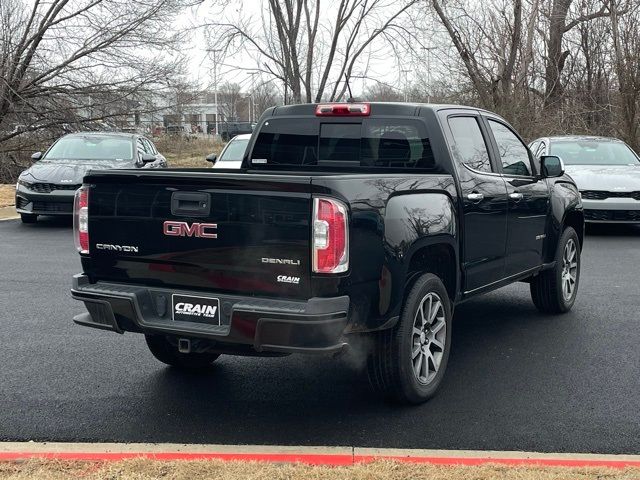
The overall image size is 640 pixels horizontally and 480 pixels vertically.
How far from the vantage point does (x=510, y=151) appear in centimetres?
647

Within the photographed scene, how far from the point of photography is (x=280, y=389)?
5.12 m

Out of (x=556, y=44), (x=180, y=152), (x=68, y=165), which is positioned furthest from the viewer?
(x=180, y=152)

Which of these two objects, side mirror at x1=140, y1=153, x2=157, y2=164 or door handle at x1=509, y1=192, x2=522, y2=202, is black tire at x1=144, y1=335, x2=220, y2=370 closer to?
door handle at x1=509, y1=192, x2=522, y2=202

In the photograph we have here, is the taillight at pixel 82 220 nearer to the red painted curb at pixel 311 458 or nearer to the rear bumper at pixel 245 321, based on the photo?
the rear bumper at pixel 245 321

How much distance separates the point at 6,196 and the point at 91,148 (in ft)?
15.1

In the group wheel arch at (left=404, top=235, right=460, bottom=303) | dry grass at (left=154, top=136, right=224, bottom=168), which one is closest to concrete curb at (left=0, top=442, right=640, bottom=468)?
wheel arch at (left=404, top=235, right=460, bottom=303)

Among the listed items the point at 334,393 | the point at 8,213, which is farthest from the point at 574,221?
the point at 8,213

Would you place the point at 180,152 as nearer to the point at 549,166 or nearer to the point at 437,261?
the point at 549,166

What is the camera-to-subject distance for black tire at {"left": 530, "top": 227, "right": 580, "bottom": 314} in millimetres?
7016

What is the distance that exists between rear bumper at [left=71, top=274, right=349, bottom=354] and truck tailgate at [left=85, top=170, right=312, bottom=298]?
9 centimetres

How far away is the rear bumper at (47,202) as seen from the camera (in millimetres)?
13242

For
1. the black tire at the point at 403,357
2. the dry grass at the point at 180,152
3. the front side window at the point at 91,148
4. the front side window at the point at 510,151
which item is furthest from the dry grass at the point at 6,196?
the black tire at the point at 403,357

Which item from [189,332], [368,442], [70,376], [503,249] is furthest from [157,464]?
[503,249]

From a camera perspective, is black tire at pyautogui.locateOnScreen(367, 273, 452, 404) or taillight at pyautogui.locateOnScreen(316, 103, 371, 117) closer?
black tire at pyautogui.locateOnScreen(367, 273, 452, 404)
